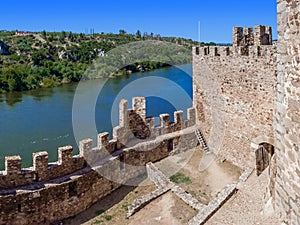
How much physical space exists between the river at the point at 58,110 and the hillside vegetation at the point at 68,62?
278 centimetres

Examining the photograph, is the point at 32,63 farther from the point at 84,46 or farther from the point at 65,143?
the point at 65,143

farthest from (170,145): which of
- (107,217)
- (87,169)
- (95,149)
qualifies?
(107,217)

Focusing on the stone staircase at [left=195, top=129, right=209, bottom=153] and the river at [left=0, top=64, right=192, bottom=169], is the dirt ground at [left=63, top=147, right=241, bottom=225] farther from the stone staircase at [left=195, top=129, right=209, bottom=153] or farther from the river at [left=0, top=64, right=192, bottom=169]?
the river at [left=0, top=64, right=192, bottom=169]

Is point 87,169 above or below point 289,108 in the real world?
below

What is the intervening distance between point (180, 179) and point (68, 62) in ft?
144

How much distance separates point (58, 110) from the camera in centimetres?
2464

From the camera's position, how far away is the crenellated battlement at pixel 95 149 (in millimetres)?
8133

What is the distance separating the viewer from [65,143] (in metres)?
16.3

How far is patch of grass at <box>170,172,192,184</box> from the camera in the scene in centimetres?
935

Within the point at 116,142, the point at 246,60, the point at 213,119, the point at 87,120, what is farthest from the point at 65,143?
the point at 246,60

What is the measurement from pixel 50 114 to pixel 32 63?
2955cm

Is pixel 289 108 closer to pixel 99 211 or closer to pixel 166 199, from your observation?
pixel 166 199

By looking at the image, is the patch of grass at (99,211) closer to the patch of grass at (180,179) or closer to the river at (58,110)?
the patch of grass at (180,179)

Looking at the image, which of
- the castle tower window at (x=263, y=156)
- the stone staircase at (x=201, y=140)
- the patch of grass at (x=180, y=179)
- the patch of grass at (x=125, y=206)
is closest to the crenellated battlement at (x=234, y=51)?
the castle tower window at (x=263, y=156)
